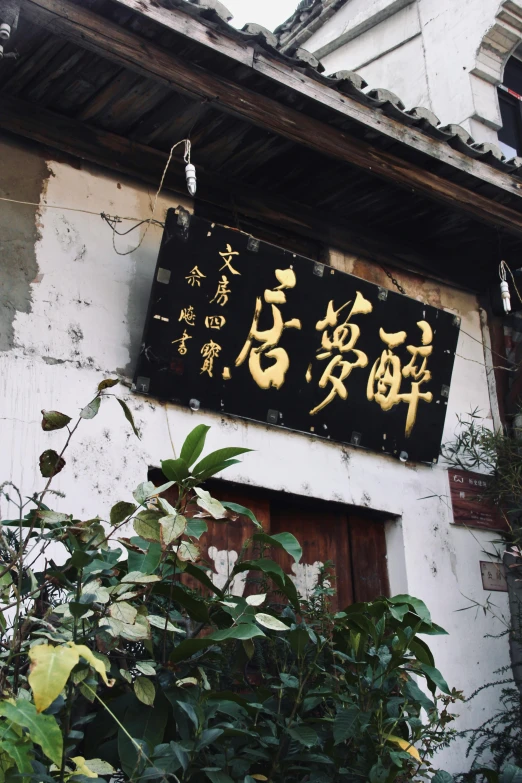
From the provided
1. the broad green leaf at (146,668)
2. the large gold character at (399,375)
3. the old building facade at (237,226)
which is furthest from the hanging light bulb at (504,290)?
the broad green leaf at (146,668)

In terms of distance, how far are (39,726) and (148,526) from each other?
0.76 metres

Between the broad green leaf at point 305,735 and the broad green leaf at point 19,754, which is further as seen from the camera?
the broad green leaf at point 305,735

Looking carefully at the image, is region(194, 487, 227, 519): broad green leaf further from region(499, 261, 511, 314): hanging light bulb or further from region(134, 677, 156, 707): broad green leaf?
region(499, 261, 511, 314): hanging light bulb

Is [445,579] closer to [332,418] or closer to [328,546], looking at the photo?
[328,546]

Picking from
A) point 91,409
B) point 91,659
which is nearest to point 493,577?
point 91,409

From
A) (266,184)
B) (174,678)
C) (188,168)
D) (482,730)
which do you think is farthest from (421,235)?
(174,678)

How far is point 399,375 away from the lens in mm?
5375

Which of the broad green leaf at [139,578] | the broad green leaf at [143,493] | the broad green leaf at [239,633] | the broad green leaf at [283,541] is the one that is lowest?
the broad green leaf at [239,633]

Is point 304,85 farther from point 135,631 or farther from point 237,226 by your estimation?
point 135,631

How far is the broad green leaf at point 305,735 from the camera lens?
2750 millimetres

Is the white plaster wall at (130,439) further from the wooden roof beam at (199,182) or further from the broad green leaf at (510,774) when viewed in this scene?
the broad green leaf at (510,774)

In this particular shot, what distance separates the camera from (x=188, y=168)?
4.46 m

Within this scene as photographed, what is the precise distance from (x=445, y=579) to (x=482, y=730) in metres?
0.82

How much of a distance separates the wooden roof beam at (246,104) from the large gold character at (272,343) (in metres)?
0.71
